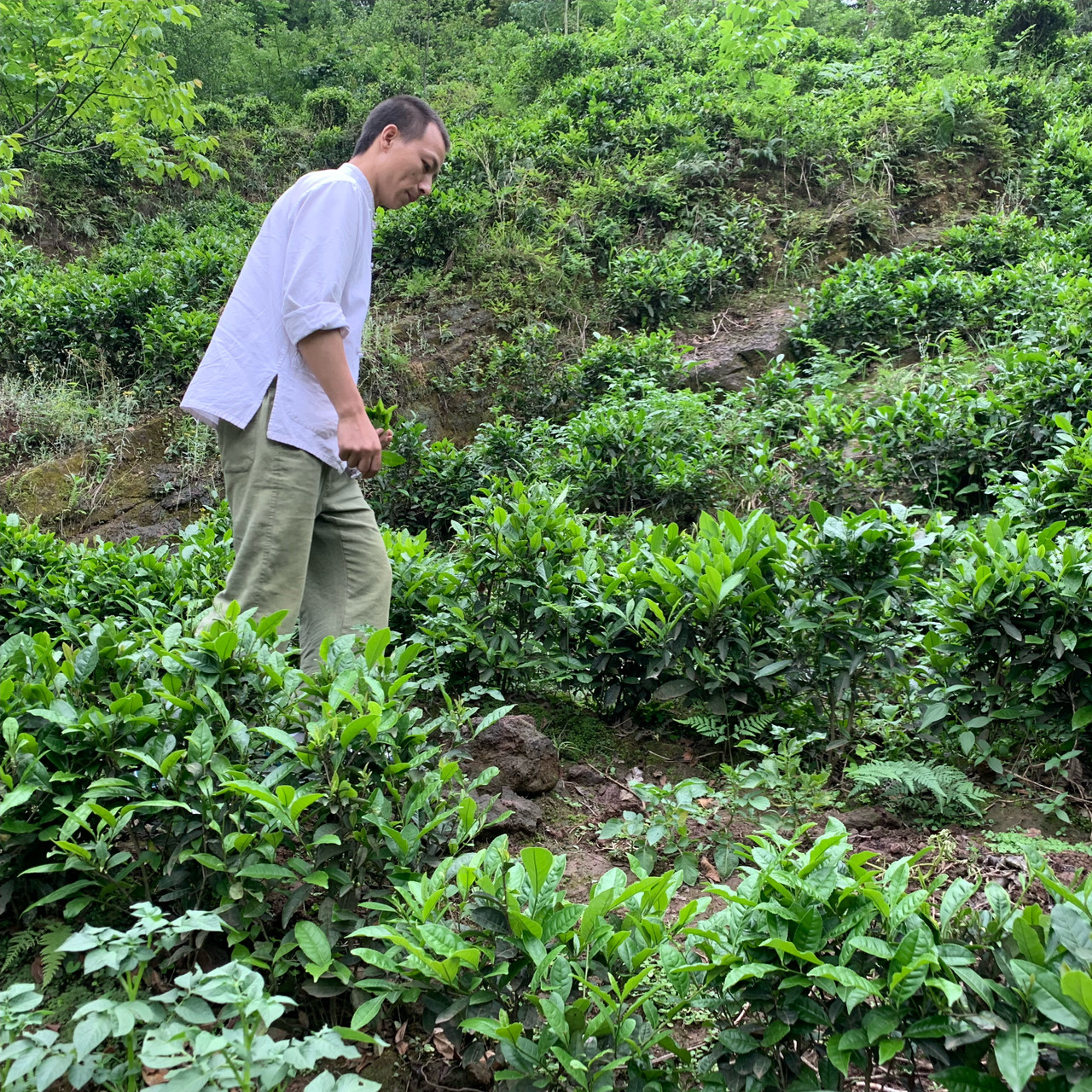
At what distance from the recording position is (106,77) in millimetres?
5949

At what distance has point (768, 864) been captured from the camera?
5.50 feet

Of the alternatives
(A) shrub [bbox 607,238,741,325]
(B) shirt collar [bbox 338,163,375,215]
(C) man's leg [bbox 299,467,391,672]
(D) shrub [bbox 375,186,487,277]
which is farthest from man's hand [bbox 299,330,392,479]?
(D) shrub [bbox 375,186,487,277]

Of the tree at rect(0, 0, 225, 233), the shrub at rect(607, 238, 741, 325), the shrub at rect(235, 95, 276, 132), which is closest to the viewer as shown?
the tree at rect(0, 0, 225, 233)

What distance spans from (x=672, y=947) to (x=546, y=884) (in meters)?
0.28

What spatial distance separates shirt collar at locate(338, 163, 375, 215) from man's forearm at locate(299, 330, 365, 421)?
545mm

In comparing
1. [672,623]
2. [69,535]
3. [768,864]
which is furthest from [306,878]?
[69,535]

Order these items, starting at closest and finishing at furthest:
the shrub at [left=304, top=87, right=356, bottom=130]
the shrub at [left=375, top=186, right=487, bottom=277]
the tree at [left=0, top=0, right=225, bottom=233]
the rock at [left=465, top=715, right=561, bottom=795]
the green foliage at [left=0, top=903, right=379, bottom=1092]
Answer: the green foliage at [left=0, top=903, right=379, bottom=1092], the rock at [left=465, top=715, right=561, bottom=795], the tree at [left=0, top=0, right=225, bottom=233], the shrub at [left=375, top=186, right=487, bottom=277], the shrub at [left=304, top=87, right=356, bottom=130]

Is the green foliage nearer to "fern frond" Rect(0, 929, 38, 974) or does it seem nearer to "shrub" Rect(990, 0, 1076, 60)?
"fern frond" Rect(0, 929, 38, 974)

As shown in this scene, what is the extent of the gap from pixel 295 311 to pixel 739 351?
600 cm

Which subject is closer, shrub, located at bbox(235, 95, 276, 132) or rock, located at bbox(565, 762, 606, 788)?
rock, located at bbox(565, 762, 606, 788)

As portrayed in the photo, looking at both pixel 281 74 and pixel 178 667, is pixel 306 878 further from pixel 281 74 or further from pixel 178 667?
pixel 281 74

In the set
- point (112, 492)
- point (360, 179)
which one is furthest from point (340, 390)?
point (112, 492)

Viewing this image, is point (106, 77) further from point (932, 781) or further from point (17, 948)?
point (932, 781)

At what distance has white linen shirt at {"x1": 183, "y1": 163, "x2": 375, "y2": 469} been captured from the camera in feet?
9.02
